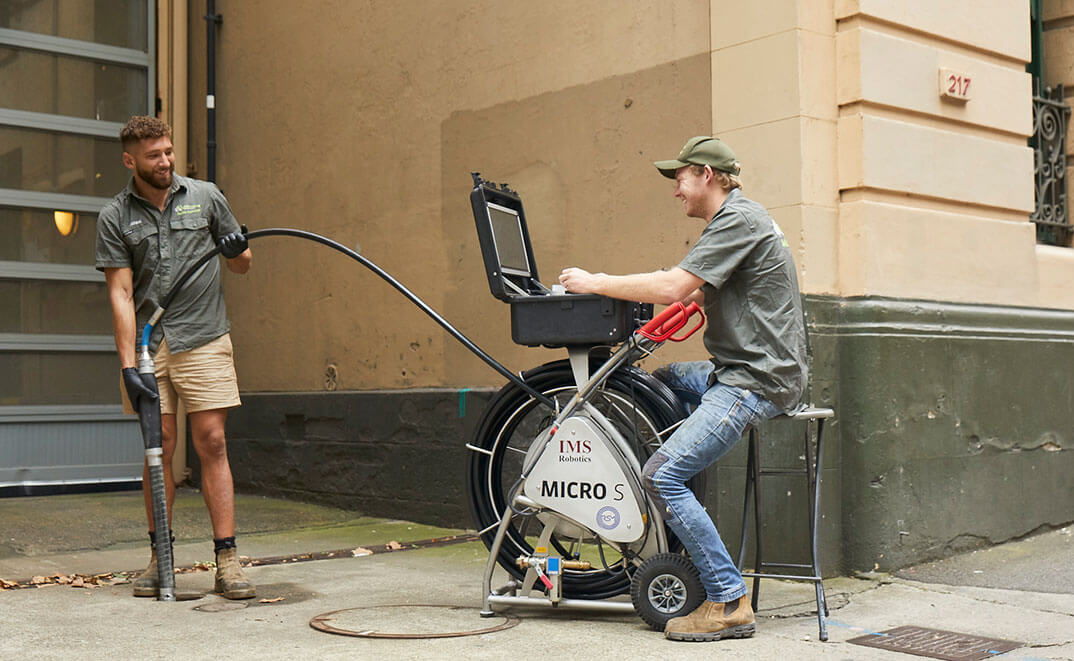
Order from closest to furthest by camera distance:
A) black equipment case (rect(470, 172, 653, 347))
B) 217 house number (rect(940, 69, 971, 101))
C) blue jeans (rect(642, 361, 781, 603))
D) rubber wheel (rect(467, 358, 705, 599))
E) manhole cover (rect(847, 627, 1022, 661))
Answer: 1. manhole cover (rect(847, 627, 1022, 661))
2. blue jeans (rect(642, 361, 781, 603))
3. black equipment case (rect(470, 172, 653, 347))
4. rubber wheel (rect(467, 358, 705, 599))
5. 217 house number (rect(940, 69, 971, 101))

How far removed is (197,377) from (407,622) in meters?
1.48

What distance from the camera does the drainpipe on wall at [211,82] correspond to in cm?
913

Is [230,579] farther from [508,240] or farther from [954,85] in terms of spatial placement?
[954,85]

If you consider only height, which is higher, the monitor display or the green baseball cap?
the green baseball cap

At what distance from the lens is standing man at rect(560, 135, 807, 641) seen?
13.9ft

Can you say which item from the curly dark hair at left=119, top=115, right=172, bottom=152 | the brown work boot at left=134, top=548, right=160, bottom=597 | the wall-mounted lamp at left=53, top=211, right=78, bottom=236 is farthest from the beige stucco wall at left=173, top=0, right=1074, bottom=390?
the brown work boot at left=134, top=548, right=160, bottom=597

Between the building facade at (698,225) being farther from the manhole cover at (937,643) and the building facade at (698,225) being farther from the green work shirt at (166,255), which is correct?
the green work shirt at (166,255)

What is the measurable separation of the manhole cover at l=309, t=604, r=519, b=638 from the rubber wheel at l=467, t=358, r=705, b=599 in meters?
0.29

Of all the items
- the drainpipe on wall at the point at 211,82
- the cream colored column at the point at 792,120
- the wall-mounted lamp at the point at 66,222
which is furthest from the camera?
the drainpipe on wall at the point at 211,82

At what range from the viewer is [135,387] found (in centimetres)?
503

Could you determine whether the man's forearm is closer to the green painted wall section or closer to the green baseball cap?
the green baseball cap

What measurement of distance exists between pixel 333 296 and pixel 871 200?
3.89m

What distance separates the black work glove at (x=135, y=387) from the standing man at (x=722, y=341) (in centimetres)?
189

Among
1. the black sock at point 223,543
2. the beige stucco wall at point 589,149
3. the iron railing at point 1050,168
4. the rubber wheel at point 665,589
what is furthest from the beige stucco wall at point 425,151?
the iron railing at point 1050,168
